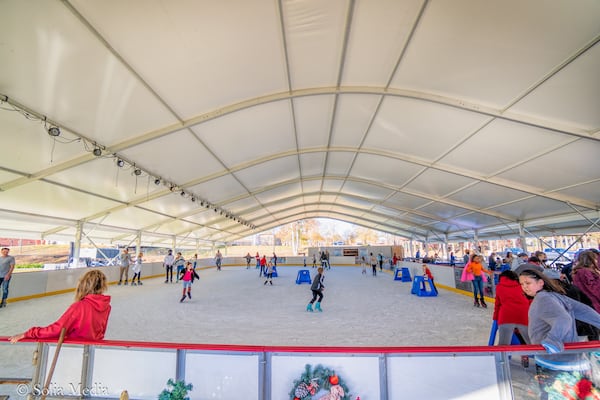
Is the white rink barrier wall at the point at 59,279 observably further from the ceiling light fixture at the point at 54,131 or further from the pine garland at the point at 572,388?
the pine garland at the point at 572,388

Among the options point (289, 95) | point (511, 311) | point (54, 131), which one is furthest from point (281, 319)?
point (54, 131)

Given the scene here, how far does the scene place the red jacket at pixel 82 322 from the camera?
2023 millimetres

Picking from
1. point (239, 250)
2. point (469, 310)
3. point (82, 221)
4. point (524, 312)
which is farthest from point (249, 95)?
point (239, 250)

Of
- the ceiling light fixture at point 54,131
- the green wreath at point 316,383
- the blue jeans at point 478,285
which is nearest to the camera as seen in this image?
the green wreath at point 316,383

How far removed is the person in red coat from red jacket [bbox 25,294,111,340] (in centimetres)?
448

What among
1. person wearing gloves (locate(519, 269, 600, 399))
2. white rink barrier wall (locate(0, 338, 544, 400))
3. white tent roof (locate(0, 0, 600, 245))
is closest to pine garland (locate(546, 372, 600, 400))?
person wearing gloves (locate(519, 269, 600, 399))

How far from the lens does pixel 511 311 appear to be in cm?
344

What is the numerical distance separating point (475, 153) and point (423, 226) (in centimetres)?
1661

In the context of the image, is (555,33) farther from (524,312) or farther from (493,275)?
(493,275)

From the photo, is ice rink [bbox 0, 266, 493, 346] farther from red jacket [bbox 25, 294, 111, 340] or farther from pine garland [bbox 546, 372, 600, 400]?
pine garland [bbox 546, 372, 600, 400]

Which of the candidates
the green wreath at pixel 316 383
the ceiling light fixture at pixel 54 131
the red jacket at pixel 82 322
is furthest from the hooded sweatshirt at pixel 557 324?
the ceiling light fixture at pixel 54 131

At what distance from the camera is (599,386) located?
5.65 feet

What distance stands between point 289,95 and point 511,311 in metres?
6.49

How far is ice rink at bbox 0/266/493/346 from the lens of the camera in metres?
4.79
